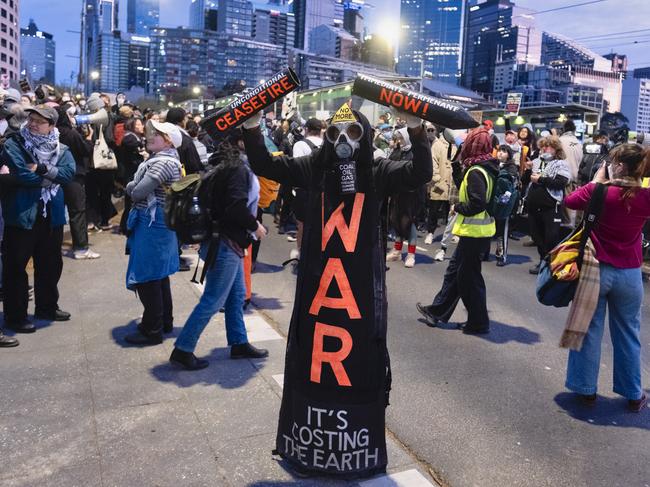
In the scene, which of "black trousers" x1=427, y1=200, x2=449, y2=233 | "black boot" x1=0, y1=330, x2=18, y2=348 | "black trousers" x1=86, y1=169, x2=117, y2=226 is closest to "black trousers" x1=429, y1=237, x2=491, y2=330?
"black boot" x1=0, y1=330, x2=18, y2=348

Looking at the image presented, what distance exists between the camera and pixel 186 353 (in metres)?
4.77

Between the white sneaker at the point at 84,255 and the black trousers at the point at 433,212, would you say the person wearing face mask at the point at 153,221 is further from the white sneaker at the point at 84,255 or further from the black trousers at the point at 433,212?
the black trousers at the point at 433,212

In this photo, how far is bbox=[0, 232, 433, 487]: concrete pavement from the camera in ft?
10.9

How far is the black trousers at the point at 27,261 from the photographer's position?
5488mm

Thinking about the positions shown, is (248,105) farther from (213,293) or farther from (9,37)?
(9,37)

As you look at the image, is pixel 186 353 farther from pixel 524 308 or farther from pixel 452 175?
pixel 452 175

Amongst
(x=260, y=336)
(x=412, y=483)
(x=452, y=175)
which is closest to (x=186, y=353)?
(x=260, y=336)

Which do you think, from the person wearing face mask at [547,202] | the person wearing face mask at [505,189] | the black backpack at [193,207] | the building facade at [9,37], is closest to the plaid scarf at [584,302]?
the person wearing face mask at [505,189]

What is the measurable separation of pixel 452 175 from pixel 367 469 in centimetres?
892

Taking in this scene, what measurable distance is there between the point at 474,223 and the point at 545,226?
3.39 m

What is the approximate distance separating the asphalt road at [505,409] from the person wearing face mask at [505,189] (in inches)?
51.4

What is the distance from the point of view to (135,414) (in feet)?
13.1

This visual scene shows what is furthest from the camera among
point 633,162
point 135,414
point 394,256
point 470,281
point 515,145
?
point 515,145

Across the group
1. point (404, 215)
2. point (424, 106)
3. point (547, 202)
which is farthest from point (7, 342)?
point (547, 202)
